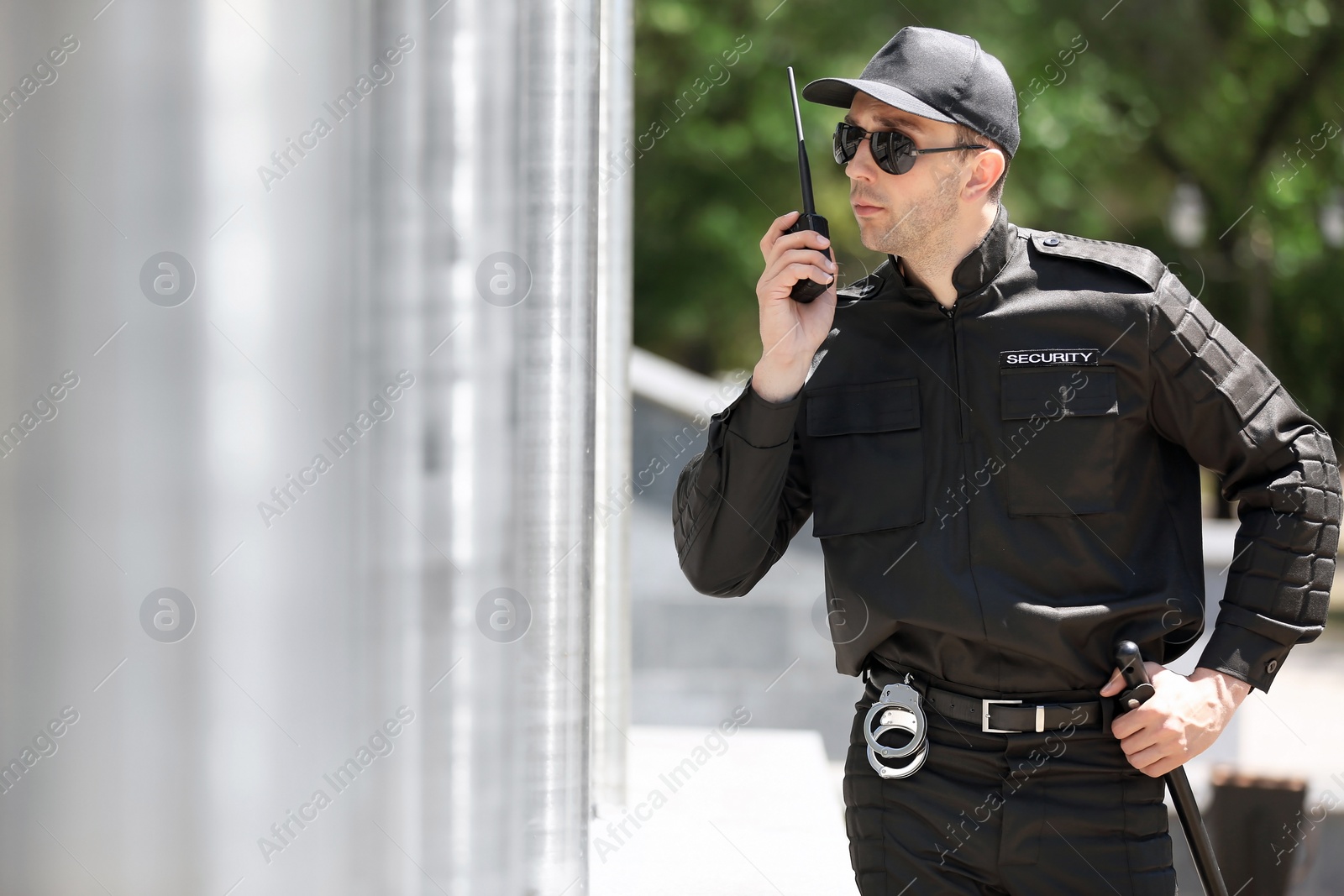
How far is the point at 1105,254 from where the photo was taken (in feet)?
7.75

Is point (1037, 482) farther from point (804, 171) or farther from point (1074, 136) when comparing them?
point (1074, 136)

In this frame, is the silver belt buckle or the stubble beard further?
the stubble beard

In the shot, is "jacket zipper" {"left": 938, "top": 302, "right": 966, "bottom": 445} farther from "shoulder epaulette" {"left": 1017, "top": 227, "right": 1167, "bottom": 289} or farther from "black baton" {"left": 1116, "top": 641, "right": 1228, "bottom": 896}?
"black baton" {"left": 1116, "top": 641, "right": 1228, "bottom": 896}

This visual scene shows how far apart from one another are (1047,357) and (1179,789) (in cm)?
75

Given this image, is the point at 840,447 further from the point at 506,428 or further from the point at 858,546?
the point at 506,428

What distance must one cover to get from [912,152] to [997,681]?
2.95ft

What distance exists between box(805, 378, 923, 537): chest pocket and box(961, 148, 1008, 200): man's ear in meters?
0.34

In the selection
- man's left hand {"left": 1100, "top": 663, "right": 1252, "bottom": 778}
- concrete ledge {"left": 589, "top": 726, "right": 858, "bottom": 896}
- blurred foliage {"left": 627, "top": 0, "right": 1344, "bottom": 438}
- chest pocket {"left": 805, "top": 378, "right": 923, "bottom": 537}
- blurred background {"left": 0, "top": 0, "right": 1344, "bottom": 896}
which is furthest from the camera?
blurred foliage {"left": 627, "top": 0, "right": 1344, "bottom": 438}

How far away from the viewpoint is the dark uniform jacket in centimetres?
220

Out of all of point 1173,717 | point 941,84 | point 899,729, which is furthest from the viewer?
point 941,84

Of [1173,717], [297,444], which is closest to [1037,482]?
[1173,717]

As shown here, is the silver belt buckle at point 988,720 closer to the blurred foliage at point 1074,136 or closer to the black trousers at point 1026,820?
the black trousers at point 1026,820

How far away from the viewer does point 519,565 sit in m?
1.40

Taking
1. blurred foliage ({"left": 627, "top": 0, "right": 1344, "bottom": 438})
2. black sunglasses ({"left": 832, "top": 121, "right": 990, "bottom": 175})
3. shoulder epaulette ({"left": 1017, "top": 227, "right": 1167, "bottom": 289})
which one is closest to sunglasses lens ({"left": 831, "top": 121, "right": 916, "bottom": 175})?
black sunglasses ({"left": 832, "top": 121, "right": 990, "bottom": 175})
